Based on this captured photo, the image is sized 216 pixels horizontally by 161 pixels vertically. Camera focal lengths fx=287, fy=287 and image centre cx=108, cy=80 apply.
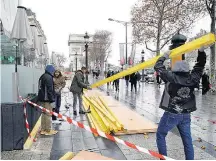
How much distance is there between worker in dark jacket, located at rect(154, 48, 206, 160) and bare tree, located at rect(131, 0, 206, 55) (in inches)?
984

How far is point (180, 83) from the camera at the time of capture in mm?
4367

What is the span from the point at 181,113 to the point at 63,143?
311 centimetres

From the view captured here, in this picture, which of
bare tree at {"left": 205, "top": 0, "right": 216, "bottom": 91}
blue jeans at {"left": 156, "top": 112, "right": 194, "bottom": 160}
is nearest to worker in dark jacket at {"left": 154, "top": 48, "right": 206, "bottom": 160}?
blue jeans at {"left": 156, "top": 112, "right": 194, "bottom": 160}

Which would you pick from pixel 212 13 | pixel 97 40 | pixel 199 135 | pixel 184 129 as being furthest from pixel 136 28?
pixel 97 40

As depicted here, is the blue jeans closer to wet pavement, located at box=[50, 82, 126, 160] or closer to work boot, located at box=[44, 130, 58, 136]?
wet pavement, located at box=[50, 82, 126, 160]

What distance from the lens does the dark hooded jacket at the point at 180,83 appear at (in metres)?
4.38

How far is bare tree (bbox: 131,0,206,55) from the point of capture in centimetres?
3028

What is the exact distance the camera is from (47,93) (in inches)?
276

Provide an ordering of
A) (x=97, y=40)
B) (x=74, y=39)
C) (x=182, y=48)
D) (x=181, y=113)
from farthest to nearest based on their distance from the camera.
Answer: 1. (x=74, y=39)
2. (x=97, y=40)
3. (x=181, y=113)
4. (x=182, y=48)

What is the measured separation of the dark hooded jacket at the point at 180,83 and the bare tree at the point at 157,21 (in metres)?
25.0

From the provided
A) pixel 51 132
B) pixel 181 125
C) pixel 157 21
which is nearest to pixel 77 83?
pixel 51 132

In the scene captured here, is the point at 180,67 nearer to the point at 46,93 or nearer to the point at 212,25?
the point at 46,93

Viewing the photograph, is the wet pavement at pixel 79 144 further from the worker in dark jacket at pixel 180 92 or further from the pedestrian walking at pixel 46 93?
the worker in dark jacket at pixel 180 92

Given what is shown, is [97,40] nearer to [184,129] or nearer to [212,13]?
[212,13]
